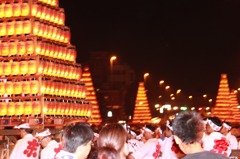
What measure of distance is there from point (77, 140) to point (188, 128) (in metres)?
1.13

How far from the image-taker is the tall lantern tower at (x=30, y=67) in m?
34.1

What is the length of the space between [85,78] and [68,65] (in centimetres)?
3781

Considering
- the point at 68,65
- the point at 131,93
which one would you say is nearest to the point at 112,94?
the point at 131,93

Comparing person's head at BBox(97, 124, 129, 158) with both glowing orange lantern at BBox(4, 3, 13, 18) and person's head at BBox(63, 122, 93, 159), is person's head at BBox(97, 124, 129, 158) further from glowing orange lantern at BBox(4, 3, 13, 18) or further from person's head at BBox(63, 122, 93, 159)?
glowing orange lantern at BBox(4, 3, 13, 18)

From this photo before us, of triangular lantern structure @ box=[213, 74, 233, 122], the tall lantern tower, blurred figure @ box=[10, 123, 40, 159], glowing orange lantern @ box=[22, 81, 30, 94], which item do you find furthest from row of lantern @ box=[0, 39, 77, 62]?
triangular lantern structure @ box=[213, 74, 233, 122]

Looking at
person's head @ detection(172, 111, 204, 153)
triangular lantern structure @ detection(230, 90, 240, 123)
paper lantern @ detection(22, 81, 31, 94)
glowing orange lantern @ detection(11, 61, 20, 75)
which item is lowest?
triangular lantern structure @ detection(230, 90, 240, 123)

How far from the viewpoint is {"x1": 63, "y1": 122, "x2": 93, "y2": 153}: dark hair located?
5.84 meters

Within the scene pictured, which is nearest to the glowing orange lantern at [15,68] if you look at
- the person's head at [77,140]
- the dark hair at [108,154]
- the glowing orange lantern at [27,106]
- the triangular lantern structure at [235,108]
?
the glowing orange lantern at [27,106]

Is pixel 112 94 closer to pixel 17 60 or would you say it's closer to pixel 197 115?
pixel 17 60

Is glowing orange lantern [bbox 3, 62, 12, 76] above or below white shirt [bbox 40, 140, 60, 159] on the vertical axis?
above

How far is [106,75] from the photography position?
118125 millimetres

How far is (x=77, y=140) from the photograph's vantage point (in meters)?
5.84

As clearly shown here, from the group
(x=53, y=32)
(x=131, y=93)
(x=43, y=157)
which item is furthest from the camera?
(x=131, y=93)

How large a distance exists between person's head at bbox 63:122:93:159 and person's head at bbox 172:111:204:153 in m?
0.94
